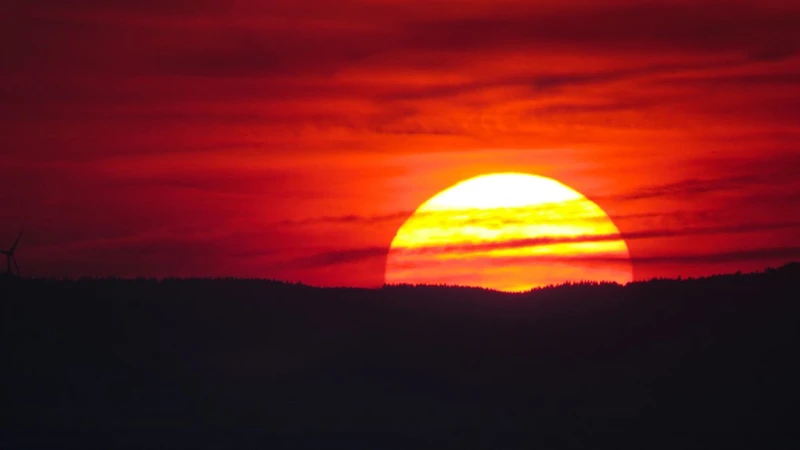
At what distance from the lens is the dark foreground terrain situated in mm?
54844

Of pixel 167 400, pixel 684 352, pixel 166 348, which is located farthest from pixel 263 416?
pixel 684 352

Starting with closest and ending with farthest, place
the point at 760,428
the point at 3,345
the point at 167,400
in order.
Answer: the point at 760,428 < the point at 167,400 < the point at 3,345

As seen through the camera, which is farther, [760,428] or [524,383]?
[524,383]

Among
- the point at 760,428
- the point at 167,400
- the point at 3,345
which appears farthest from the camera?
the point at 3,345

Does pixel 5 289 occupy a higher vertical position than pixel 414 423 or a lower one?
higher

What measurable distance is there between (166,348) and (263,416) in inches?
366

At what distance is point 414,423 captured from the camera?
55875 millimetres

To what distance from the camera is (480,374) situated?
62094mm

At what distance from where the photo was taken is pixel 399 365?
62.8 metres

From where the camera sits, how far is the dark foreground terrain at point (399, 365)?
54.8 m

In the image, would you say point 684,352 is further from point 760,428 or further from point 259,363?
point 259,363

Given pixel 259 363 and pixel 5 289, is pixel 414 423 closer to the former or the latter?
pixel 259 363

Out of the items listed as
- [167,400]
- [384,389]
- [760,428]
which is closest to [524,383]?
[384,389]

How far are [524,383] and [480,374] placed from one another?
2.11m
